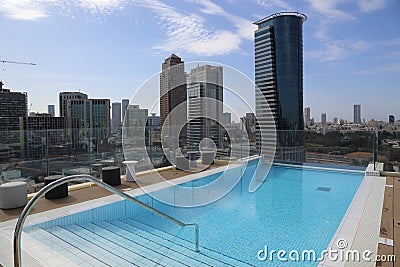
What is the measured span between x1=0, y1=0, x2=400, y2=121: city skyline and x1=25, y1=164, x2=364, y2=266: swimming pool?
10.5 feet

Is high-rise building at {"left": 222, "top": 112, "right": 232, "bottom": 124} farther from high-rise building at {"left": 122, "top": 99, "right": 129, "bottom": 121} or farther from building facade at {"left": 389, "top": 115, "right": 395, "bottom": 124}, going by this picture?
building facade at {"left": 389, "top": 115, "right": 395, "bottom": 124}

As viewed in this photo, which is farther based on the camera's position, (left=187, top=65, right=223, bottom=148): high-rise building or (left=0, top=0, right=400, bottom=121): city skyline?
(left=187, top=65, right=223, bottom=148): high-rise building

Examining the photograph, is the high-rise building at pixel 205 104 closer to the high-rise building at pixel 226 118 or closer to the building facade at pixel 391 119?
the high-rise building at pixel 226 118

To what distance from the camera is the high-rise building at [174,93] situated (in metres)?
7.52

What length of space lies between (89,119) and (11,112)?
10.9 ft

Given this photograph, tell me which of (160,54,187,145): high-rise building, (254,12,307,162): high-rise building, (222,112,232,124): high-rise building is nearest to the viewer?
(160,54,187,145): high-rise building

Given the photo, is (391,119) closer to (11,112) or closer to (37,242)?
(37,242)

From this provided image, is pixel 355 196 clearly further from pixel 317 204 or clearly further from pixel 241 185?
pixel 241 185

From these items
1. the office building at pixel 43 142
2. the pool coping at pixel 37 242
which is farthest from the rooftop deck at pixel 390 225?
the office building at pixel 43 142

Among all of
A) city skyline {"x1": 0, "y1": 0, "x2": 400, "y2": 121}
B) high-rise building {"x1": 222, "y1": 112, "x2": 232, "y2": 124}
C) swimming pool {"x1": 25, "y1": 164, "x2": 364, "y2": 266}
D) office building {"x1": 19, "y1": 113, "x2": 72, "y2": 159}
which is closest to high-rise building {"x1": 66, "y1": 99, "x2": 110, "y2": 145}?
office building {"x1": 19, "y1": 113, "x2": 72, "y2": 159}

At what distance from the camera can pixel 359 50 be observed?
39.6ft

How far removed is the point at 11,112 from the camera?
41.0ft

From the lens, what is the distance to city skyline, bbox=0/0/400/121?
288 inches

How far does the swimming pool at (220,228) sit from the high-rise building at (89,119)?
2609mm
